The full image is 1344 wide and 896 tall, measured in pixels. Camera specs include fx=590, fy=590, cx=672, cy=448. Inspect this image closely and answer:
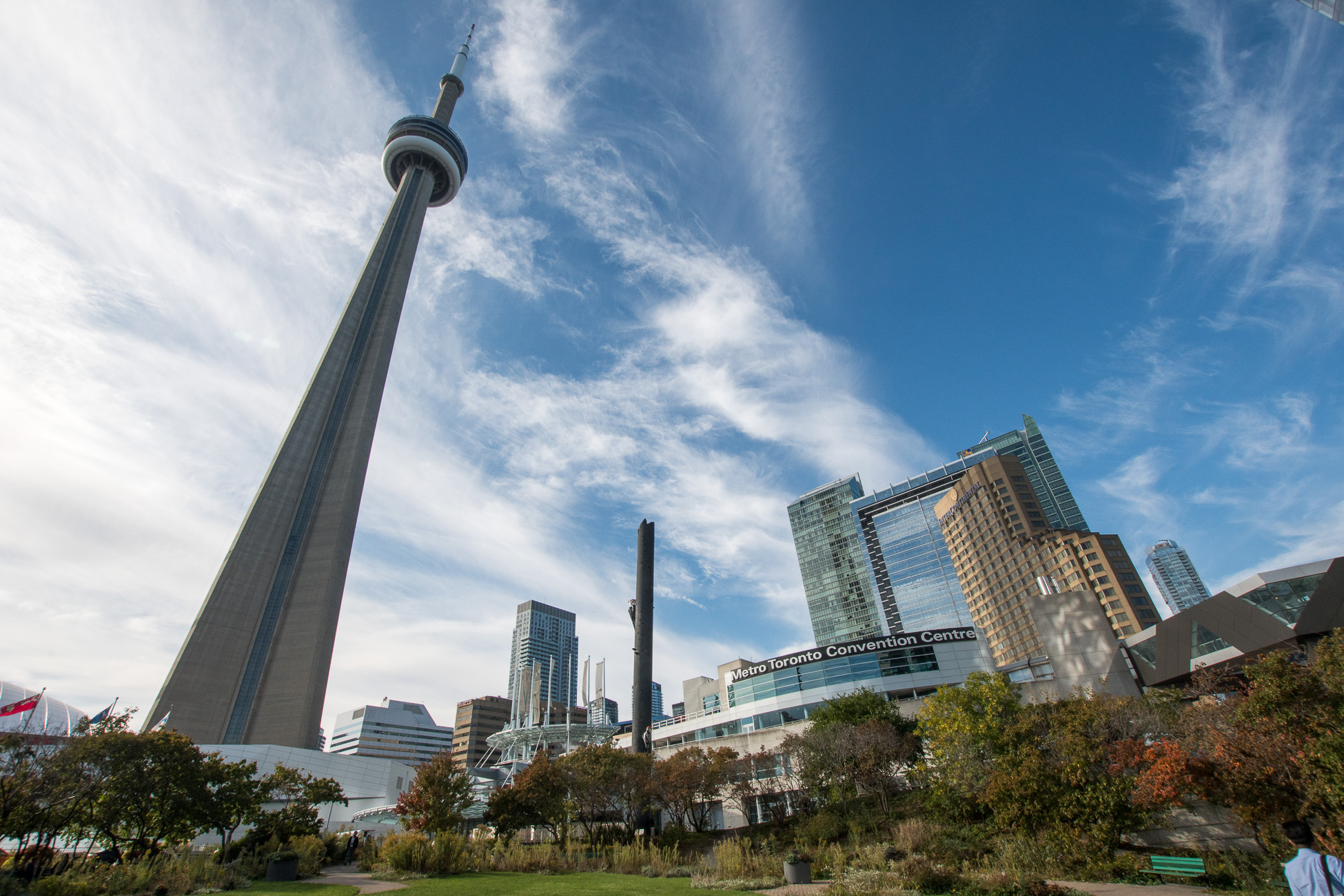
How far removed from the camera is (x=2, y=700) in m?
44.3

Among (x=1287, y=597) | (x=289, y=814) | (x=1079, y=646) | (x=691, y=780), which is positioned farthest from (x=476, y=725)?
(x=1287, y=597)

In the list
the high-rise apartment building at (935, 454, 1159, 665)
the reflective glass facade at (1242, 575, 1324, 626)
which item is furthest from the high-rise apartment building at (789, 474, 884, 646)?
the reflective glass facade at (1242, 575, 1324, 626)

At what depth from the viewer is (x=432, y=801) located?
29250mm

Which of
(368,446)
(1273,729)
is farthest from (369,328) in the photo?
(1273,729)

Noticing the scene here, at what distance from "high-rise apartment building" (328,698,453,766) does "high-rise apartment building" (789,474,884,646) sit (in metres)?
118

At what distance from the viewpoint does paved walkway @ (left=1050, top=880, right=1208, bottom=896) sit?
15.2 meters

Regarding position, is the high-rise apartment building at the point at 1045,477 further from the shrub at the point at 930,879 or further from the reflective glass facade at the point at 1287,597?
the shrub at the point at 930,879

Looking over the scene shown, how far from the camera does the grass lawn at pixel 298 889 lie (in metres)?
17.2

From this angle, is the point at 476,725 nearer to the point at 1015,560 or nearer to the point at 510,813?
the point at 1015,560

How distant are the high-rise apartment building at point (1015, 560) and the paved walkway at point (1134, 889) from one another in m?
84.3

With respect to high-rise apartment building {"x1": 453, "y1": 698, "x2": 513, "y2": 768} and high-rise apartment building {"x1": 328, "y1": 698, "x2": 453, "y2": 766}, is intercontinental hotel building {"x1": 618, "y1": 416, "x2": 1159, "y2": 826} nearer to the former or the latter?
high-rise apartment building {"x1": 453, "y1": 698, "x2": 513, "y2": 768}

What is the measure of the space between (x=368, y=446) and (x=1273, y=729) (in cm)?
8972

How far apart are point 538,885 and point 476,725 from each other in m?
176

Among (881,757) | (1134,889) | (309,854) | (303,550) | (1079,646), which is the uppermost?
(303,550)
